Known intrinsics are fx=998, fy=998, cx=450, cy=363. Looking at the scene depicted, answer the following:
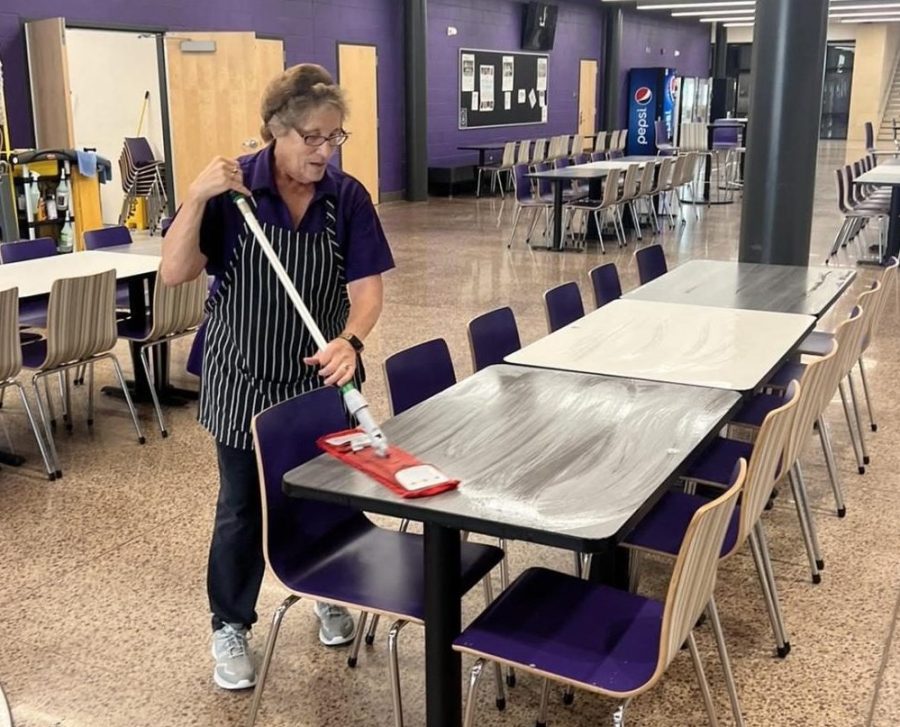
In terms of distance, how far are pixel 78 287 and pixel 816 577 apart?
2930mm

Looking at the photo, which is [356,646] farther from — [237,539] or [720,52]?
[720,52]

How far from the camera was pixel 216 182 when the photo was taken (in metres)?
2.21

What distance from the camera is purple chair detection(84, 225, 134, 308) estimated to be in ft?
→ 17.6

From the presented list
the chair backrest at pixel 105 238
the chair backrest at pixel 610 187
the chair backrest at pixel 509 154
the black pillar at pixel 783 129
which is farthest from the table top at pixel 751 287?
the chair backrest at pixel 509 154

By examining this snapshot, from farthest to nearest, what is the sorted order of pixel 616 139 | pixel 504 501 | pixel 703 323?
pixel 616 139 < pixel 703 323 < pixel 504 501

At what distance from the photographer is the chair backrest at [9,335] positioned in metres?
3.69

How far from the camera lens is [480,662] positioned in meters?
1.98

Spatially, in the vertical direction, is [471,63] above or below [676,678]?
above

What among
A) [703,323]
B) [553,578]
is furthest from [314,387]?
[703,323]

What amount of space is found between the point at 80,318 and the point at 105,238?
1.59 m

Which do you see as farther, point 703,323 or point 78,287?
point 78,287

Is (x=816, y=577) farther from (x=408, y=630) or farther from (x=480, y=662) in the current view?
(x=480, y=662)

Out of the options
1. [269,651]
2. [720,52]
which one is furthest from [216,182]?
[720,52]

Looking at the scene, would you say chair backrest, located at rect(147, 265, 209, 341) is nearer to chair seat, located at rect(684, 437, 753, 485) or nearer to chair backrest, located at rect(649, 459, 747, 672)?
chair seat, located at rect(684, 437, 753, 485)
